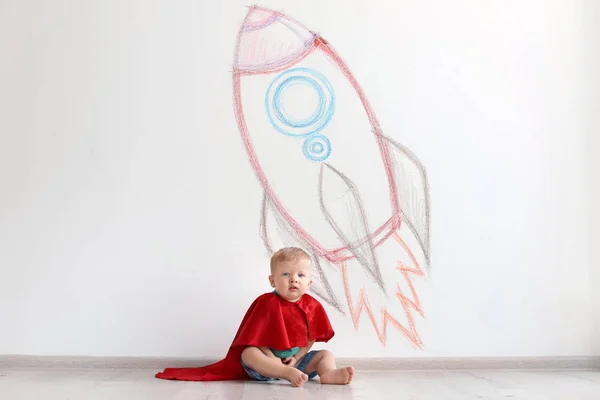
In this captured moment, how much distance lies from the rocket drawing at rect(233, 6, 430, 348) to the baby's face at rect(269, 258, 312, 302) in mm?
190

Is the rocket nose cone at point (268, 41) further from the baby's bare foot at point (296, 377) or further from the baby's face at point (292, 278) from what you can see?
the baby's bare foot at point (296, 377)

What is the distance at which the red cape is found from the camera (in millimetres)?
2178

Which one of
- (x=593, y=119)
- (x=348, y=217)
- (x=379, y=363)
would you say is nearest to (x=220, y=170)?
(x=348, y=217)

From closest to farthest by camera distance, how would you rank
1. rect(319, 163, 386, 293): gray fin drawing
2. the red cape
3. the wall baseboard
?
the red cape, the wall baseboard, rect(319, 163, 386, 293): gray fin drawing

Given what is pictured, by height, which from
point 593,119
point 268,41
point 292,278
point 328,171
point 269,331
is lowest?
point 269,331

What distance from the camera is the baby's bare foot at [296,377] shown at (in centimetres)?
207

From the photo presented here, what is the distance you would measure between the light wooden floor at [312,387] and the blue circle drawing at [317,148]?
2.33ft

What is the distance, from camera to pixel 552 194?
2.52m

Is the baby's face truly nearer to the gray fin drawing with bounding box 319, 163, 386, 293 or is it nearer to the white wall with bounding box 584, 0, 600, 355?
the gray fin drawing with bounding box 319, 163, 386, 293

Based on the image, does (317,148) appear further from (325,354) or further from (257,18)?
(325,354)

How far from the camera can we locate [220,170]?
2.44m

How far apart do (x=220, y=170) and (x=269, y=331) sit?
57cm

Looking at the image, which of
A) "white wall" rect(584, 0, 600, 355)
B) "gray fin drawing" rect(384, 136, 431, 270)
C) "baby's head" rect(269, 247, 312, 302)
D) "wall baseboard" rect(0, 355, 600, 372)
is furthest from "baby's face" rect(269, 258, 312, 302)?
"white wall" rect(584, 0, 600, 355)

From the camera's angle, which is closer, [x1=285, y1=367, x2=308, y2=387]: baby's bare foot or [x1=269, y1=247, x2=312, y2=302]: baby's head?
[x1=285, y1=367, x2=308, y2=387]: baby's bare foot
